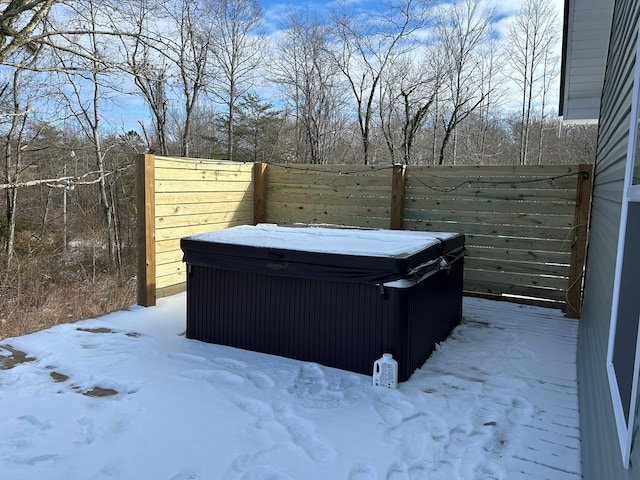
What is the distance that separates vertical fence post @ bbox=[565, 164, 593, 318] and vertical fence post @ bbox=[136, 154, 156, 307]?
13.5 feet

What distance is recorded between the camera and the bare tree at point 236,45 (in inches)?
499

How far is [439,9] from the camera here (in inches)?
496

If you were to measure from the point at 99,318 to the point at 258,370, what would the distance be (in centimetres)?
188

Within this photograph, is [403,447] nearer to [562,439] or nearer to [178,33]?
[562,439]

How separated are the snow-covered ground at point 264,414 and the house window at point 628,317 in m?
0.84

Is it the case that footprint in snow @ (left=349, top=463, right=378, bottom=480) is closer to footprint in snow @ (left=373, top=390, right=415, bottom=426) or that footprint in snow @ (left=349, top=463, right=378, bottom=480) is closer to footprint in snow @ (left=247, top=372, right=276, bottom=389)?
footprint in snow @ (left=373, top=390, right=415, bottom=426)

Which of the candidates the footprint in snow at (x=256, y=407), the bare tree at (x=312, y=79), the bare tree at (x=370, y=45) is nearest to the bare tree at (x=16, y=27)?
the footprint in snow at (x=256, y=407)

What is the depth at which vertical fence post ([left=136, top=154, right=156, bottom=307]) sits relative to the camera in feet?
13.9

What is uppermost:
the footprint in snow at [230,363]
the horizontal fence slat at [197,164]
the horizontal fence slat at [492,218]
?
the horizontal fence slat at [197,164]

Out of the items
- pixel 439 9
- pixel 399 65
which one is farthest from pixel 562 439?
pixel 439 9

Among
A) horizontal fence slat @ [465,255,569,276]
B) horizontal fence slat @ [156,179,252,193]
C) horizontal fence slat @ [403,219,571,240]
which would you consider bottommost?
horizontal fence slat @ [465,255,569,276]

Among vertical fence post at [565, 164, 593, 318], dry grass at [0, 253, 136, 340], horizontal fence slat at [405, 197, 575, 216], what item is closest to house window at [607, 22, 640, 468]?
vertical fence post at [565, 164, 593, 318]

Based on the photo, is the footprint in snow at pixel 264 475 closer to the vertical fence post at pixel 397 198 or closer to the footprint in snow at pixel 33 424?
the footprint in snow at pixel 33 424

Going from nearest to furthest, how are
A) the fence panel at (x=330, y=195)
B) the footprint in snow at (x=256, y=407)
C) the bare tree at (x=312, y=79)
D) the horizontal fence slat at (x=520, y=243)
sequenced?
the footprint in snow at (x=256, y=407) < the horizontal fence slat at (x=520, y=243) < the fence panel at (x=330, y=195) < the bare tree at (x=312, y=79)
